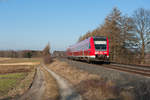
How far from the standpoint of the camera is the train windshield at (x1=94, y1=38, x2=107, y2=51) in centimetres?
2103

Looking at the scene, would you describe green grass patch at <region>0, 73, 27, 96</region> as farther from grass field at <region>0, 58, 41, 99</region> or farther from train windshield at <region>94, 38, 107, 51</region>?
train windshield at <region>94, 38, 107, 51</region>

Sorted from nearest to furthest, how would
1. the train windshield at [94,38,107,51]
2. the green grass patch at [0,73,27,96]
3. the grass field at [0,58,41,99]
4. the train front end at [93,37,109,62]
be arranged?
the grass field at [0,58,41,99] → the green grass patch at [0,73,27,96] → the train front end at [93,37,109,62] → the train windshield at [94,38,107,51]

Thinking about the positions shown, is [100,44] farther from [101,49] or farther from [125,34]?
[125,34]

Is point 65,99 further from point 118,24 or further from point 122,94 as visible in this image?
point 118,24

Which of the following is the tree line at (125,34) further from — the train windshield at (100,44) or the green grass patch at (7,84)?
the green grass patch at (7,84)

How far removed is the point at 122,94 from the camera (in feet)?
22.7

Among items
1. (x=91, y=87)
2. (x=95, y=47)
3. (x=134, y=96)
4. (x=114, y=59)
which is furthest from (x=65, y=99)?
(x=114, y=59)

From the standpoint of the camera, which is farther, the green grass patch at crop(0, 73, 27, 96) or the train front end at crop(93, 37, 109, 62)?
the train front end at crop(93, 37, 109, 62)

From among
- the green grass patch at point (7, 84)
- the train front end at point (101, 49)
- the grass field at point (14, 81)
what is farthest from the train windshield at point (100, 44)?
the green grass patch at point (7, 84)

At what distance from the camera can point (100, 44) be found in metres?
21.3

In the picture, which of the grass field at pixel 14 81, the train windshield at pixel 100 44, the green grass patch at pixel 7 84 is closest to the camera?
the grass field at pixel 14 81

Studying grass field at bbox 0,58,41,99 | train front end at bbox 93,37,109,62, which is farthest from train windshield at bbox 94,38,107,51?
grass field at bbox 0,58,41,99

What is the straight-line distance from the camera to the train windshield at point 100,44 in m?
21.0

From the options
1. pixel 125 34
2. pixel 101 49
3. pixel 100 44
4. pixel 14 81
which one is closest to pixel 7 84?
pixel 14 81
